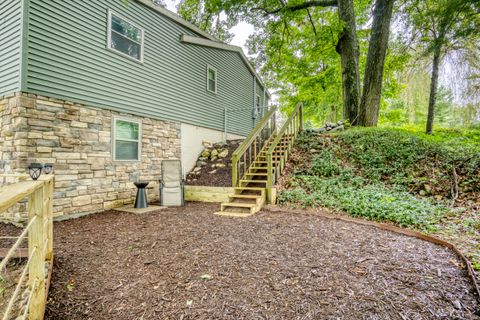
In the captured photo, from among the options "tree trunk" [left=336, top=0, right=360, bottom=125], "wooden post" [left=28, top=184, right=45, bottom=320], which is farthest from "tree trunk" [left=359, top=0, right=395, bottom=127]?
"wooden post" [left=28, top=184, right=45, bottom=320]

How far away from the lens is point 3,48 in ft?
14.7

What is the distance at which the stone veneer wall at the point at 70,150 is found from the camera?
13.7ft

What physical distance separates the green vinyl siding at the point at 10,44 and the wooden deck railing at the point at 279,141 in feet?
15.3

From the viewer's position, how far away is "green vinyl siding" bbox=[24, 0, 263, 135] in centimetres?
448

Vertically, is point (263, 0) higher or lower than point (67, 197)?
higher

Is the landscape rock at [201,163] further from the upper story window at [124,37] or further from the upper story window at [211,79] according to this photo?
the upper story window at [124,37]

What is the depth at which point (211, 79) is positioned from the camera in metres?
9.09

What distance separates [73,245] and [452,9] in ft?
21.7

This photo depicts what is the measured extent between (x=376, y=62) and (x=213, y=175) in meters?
6.05

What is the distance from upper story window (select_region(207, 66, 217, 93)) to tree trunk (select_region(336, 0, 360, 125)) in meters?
4.39

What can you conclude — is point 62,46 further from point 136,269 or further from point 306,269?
point 306,269

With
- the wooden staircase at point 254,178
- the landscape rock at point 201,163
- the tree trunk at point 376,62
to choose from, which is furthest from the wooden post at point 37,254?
the tree trunk at point 376,62

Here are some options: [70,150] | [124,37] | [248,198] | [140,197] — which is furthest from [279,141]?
[70,150]

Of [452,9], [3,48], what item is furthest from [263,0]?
[3,48]
